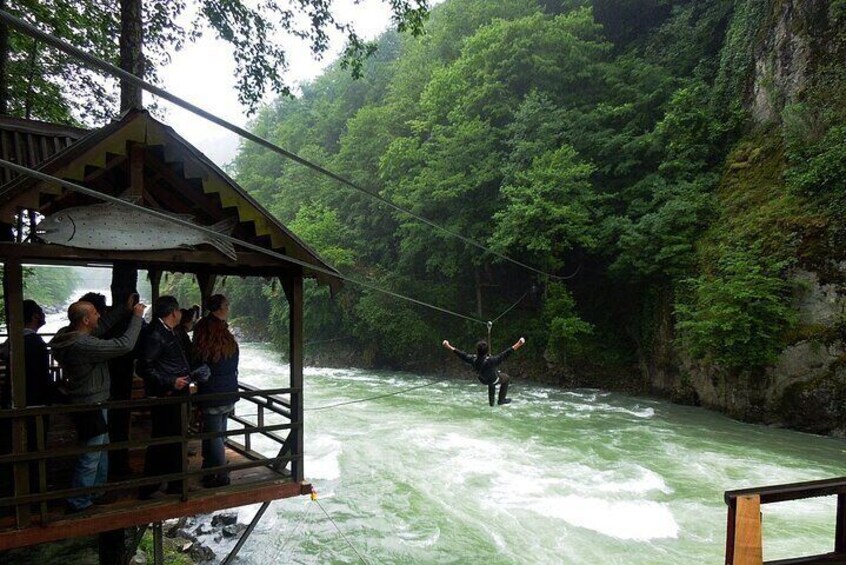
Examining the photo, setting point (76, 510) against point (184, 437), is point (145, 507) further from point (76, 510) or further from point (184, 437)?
point (184, 437)

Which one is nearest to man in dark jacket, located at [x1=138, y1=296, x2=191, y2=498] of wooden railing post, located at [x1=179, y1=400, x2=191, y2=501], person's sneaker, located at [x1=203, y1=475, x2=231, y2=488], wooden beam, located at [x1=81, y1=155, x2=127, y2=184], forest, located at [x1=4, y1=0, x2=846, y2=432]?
wooden railing post, located at [x1=179, y1=400, x2=191, y2=501]

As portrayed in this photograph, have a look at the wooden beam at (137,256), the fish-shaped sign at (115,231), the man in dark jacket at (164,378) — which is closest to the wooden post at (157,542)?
the man in dark jacket at (164,378)

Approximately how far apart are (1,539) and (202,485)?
5.10 feet

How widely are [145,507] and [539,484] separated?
26.3ft

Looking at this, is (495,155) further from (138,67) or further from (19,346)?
(19,346)

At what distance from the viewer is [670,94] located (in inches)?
773

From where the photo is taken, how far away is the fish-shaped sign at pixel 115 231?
410cm

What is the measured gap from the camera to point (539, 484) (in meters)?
10.3

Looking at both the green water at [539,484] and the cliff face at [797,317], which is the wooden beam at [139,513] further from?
the cliff face at [797,317]

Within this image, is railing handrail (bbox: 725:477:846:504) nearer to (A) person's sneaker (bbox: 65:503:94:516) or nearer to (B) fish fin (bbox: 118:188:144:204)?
(A) person's sneaker (bbox: 65:503:94:516)

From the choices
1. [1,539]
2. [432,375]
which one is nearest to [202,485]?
[1,539]

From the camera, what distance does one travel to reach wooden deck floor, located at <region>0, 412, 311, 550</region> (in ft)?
13.0

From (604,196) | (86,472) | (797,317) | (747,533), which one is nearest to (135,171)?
(86,472)

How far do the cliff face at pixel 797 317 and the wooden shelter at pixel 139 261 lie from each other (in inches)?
488
